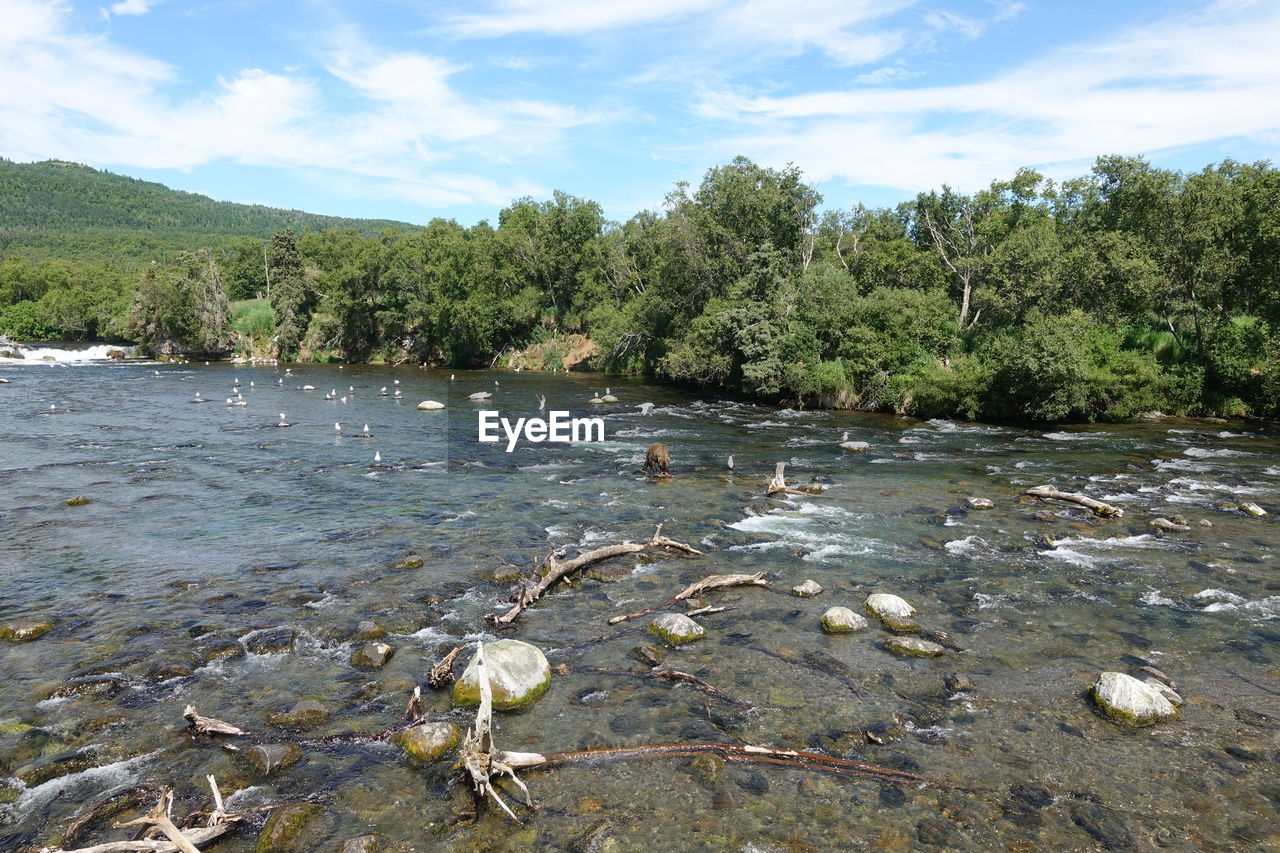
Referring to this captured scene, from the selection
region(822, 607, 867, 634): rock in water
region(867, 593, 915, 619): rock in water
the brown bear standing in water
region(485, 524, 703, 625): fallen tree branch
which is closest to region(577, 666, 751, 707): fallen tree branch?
region(485, 524, 703, 625): fallen tree branch

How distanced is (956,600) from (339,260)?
103820mm

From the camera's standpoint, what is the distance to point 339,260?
101 metres

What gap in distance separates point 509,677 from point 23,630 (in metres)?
10.3

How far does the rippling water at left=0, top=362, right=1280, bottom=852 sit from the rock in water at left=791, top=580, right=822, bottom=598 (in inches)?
16.9

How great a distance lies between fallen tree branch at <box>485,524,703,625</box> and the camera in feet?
48.2

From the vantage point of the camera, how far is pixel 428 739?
10.4 meters

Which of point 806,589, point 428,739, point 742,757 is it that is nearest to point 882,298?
point 806,589

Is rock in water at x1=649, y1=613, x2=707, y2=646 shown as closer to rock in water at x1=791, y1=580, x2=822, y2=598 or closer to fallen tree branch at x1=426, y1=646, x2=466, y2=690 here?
rock in water at x1=791, y1=580, x2=822, y2=598

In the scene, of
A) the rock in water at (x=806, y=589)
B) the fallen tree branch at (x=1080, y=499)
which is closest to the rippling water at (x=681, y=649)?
the rock in water at (x=806, y=589)

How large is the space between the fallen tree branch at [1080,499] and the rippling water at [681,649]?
28.5 inches

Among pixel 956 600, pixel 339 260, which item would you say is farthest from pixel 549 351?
pixel 956 600

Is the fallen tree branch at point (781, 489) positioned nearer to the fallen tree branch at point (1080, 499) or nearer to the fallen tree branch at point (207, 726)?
the fallen tree branch at point (1080, 499)

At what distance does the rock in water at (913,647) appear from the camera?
1338 cm

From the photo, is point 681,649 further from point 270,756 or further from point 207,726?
point 207,726
